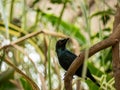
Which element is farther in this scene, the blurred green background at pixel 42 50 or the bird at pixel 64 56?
the bird at pixel 64 56

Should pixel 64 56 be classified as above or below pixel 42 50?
below

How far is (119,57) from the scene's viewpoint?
88cm

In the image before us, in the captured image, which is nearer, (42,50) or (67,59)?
(67,59)

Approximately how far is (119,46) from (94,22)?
224 cm

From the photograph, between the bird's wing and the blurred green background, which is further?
the bird's wing

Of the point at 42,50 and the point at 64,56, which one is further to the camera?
the point at 42,50

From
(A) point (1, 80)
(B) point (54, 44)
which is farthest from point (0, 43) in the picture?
(B) point (54, 44)

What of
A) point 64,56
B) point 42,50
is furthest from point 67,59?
point 42,50

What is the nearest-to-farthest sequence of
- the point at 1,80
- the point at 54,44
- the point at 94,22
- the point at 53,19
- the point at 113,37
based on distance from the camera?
1. the point at 113,37
2. the point at 1,80
3. the point at 54,44
4. the point at 53,19
5. the point at 94,22

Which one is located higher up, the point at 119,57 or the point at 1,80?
the point at 1,80

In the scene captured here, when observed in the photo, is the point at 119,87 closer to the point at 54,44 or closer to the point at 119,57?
the point at 119,57

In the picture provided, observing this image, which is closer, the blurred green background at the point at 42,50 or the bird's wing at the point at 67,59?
the blurred green background at the point at 42,50

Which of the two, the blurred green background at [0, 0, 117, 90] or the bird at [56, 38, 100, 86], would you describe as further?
the bird at [56, 38, 100, 86]

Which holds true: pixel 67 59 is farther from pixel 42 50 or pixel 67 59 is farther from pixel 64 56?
pixel 42 50
